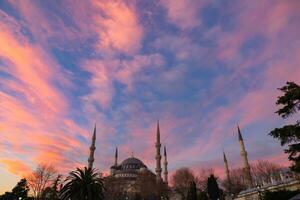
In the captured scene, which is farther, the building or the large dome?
the large dome

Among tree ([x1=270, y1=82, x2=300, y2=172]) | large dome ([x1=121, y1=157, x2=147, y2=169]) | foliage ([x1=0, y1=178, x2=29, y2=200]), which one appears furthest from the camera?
large dome ([x1=121, y1=157, x2=147, y2=169])

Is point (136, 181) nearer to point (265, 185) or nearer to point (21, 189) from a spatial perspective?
point (21, 189)

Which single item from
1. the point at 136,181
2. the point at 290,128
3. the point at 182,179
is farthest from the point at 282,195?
the point at 136,181

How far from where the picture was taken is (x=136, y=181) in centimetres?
8556

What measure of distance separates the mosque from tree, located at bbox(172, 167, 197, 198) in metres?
3.29

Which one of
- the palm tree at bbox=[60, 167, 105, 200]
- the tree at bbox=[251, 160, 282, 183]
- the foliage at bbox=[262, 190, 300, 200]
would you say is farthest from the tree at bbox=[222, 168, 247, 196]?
the palm tree at bbox=[60, 167, 105, 200]

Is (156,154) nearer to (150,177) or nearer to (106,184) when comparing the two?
(150,177)

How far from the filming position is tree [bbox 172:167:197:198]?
250 ft

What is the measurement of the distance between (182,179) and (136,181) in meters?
15.8

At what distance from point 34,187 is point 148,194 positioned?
29111 millimetres

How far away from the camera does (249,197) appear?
4822 centimetres

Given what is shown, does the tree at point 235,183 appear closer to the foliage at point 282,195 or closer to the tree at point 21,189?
the foliage at point 282,195

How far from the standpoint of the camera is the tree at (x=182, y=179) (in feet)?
250

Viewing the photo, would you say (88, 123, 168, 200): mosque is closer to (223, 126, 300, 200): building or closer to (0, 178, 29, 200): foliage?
(0, 178, 29, 200): foliage
